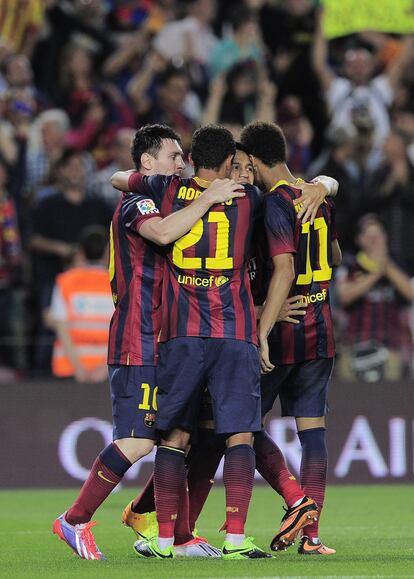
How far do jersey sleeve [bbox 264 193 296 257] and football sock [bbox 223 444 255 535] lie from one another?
1060 millimetres

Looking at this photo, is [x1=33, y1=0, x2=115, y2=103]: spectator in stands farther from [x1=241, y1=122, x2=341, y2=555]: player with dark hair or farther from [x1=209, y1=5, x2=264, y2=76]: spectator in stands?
[x1=241, y1=122, x2=341, y2=555]: player with dark hair

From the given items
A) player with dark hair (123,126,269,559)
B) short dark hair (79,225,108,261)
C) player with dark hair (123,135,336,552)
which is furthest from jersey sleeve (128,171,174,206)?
short dark hair (79,225,108,261)

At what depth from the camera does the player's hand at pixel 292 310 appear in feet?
24.5

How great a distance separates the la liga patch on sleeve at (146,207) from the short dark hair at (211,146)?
305 mm

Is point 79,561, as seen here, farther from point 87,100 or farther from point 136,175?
point 87,100

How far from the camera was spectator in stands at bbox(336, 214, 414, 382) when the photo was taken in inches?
490

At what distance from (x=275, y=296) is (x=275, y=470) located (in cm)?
99

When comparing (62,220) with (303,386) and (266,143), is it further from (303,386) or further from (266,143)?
(303,386)

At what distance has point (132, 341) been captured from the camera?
7.07m

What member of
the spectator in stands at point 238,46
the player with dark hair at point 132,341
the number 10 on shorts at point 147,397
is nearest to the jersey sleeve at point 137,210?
the player with dark hair at point 132,341

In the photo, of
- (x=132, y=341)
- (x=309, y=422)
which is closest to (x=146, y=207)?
(x=132, y=341)

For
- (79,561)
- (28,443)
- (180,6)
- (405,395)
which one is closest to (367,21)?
(180,6)

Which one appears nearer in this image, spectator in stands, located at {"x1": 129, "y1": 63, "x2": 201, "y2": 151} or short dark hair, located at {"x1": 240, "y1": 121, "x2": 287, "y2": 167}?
short dark hair, located at {"x1": 240, "y1": 121, "x2": 287, "y2": 167}

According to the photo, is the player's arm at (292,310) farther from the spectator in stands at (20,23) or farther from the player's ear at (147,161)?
the spectator in stands at (20,23)
